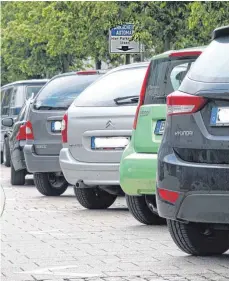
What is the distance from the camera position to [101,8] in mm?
26281

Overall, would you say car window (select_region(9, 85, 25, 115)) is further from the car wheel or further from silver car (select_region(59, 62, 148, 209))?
silver car (select_region(59, 62, 148, 209))

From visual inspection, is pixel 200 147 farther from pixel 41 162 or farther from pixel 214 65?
pixel 41 162

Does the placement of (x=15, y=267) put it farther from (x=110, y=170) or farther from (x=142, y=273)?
(x=110, y=170)

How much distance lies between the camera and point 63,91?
17.3 meters

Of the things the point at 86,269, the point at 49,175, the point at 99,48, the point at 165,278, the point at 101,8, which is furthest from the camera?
the point at 99,48

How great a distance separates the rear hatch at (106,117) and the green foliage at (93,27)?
6723mm

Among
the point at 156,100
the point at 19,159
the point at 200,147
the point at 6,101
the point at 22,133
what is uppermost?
the point at 200,147

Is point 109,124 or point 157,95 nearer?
point 157,95

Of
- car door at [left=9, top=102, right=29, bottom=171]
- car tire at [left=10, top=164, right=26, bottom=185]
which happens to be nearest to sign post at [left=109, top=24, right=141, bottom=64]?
car tire at [left=10, top=164, right=26, bottom=185]

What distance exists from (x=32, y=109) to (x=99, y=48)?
1923 centimetres

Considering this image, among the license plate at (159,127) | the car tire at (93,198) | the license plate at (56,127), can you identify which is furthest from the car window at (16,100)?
the license plate at (159,127)

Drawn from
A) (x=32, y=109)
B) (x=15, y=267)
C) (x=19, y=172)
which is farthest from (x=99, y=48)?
(x=15, y=267)

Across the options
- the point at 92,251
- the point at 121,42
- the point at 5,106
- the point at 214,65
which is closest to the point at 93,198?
the point at 92,251

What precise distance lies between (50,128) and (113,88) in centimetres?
314
